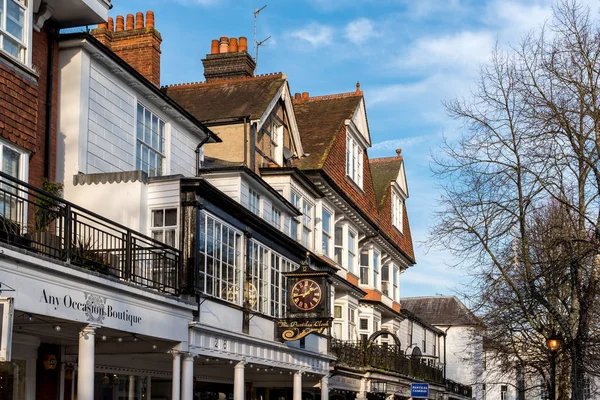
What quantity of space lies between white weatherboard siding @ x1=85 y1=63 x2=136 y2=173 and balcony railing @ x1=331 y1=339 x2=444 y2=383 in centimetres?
1372

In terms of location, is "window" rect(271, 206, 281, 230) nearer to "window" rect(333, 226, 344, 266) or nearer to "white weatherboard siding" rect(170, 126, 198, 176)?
"white weatherboard siding" rect(170, 126, 198, 176)

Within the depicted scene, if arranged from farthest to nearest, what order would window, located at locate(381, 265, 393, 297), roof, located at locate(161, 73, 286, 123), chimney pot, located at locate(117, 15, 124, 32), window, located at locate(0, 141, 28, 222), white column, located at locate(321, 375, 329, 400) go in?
1. window, located at locate(381, 265, 393, 297)
2. white column, located at locate(321, 375, 329, 400)
3. roof, located at locate(161, 73, 286, 123)
4. chimney pot, located at locate(117, 15, 124, 32)
5. window, located at locate(0, 141, 28, 222)

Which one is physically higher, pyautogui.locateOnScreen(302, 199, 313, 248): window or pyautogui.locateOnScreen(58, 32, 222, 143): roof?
Answer: pyautogui.locateOnScreen(58, 32, 222, 143): roof

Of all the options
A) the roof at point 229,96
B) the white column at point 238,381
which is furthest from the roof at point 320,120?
the white column at point 238,381

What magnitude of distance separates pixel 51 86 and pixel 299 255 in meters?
11.6

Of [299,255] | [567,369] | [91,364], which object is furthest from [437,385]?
[91,364]

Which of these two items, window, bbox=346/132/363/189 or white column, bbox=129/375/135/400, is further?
window, bbox=346/132/363/189

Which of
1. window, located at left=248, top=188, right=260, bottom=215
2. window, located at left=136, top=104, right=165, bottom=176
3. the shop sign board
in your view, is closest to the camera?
the shop sign board

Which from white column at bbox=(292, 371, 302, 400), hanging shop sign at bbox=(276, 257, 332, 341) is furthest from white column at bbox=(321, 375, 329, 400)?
hanging shop sign at bbox=(276, 257, 332, 341)

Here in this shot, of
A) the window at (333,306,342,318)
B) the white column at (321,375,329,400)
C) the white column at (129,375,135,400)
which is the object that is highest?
the window at (333,306,342,318)

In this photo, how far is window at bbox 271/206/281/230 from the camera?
25938 mm

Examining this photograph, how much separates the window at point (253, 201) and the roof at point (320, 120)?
21.6ft

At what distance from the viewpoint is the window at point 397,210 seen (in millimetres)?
44000

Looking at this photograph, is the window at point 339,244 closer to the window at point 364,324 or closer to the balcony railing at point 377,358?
the balcony railing at point 377,358
